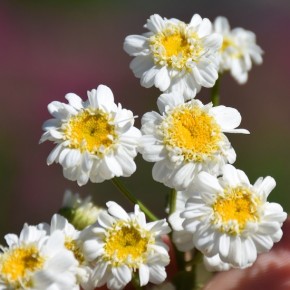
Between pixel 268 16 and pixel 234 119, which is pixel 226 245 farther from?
pixel 268 16

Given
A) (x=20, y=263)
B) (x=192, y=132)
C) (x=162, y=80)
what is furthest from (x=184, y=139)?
(x=20, y=263)

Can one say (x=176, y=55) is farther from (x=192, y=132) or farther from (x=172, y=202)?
(x=172, y=202)

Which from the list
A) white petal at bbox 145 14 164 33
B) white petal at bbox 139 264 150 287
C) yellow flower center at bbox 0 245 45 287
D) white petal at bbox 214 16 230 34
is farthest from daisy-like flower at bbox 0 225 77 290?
white petal at bbox 214 16 230 34

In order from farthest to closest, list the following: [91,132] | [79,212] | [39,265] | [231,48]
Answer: [231,48] → [79,212] → [91,132] → [39,265]

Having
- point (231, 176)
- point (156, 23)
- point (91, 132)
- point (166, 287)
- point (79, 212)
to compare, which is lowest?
point (166, 287)

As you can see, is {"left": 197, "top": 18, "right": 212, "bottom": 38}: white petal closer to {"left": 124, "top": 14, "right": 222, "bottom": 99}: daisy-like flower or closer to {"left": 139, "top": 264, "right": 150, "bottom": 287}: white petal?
{"left": 124, "top": 14, "right": 222, "bottom": 99}: daisy-like flower

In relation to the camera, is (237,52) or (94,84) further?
(94,84)

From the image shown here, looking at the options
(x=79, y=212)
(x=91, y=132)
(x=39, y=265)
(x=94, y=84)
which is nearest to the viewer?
(x=39, y=265)

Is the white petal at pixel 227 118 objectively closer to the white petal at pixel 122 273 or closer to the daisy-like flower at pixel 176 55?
the daisy-like flower at pixel 176 55
